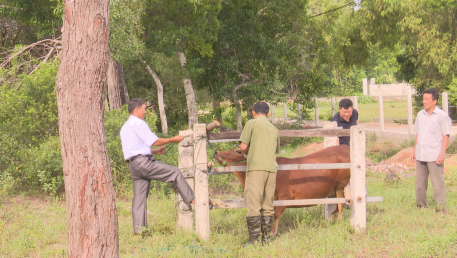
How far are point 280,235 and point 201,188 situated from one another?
122cm

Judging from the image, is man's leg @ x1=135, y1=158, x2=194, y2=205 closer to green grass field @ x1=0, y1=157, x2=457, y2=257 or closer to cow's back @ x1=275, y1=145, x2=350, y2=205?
green grass field @ x1=0, y1=157, x2=457, y2=257

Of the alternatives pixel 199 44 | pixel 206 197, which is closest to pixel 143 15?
pixel 199 44

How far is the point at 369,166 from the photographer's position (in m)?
13.8

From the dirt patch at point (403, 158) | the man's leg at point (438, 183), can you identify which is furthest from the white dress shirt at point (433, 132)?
the dirt patch at point (403, 158)

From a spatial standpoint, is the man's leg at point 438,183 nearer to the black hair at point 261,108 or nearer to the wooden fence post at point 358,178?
the wooden fence post at point 358,178

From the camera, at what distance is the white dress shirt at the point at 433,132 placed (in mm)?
7137

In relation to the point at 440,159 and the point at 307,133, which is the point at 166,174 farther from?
the point at 440,159

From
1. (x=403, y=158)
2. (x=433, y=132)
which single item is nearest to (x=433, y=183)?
(x=433, y=132)

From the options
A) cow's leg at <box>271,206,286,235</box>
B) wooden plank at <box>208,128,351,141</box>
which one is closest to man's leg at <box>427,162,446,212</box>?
wooden plank at <box>208,128,351,141</box>

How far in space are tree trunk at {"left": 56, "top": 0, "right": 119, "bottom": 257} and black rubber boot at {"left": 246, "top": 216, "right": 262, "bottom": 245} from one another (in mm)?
1775

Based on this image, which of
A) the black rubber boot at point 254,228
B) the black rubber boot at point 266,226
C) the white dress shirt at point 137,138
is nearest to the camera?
the black rubber boot at point 254,228

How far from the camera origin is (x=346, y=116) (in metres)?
7.74

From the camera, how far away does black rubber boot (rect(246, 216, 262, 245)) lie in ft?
19.0

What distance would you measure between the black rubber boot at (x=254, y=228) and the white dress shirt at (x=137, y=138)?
1654 mm
